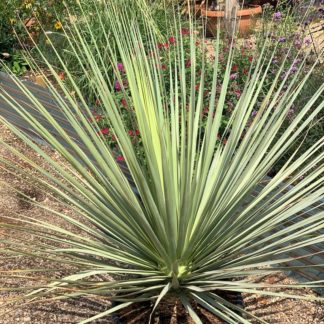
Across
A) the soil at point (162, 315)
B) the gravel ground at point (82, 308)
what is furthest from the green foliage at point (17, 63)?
the soil at point (162, 315)

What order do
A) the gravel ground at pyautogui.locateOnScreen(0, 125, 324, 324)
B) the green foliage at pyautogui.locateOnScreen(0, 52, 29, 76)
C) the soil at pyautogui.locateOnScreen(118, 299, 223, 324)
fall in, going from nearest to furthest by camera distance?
the soil at pyautogui.locateOnScreen(118, 299, 223, 324) < the gravel ground at pyautogui.locateOnScreen(0, 125, 324, 324) < the green foliage at pyautogui.locateOnScreen(0, 52, 29, 76)

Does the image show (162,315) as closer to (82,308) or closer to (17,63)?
(82,308)

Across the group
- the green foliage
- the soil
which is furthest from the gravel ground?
the green foliage

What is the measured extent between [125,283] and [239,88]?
278 cm

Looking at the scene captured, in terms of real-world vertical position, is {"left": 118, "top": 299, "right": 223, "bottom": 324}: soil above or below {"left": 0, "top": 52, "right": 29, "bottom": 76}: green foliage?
above

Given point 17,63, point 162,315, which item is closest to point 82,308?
point 162,315

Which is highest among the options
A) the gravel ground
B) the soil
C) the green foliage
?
the soil

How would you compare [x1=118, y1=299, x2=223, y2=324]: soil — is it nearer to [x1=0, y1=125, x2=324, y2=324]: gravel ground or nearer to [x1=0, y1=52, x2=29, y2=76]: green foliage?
[x1=0, y1=125, x2=324, y2=324]: gravel ground

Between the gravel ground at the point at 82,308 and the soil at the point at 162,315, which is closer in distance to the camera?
the soil at the point at 162,315

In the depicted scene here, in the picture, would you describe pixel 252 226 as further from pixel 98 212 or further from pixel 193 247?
pixel 98 212

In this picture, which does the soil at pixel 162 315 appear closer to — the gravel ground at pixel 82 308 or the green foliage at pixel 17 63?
the gravel ground at pixel 82 308

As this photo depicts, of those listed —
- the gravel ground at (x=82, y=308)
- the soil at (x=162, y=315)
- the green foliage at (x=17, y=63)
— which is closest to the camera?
the soil at (x=162, y=315)

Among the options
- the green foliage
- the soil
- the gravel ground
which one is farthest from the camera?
the green foliage

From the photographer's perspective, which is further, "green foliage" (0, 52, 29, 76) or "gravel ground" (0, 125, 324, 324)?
"green foliage" (0, 52, 29, 76)
